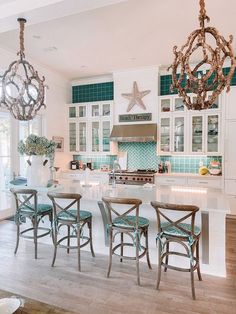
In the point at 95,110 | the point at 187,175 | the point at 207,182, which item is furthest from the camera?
the point at 95,110

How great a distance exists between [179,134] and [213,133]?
740 mm

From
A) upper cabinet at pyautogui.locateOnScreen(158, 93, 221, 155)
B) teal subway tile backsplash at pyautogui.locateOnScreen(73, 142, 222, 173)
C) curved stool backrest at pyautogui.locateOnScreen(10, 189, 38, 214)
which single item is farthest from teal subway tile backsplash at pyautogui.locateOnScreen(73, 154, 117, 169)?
curved stool backrest at pyautogui.locateOnScreen(10, 189, 38, 214)

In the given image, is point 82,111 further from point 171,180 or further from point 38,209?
point 38,209

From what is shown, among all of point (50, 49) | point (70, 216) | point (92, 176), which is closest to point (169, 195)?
point (70, 216)

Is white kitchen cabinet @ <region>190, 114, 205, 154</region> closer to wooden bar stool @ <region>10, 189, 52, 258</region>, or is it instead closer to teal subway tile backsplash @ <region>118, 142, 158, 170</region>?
teal subway tile backsplash @ <region>118, 142, 158, 170</region>

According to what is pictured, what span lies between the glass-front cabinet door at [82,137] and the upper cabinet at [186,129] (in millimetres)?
2076

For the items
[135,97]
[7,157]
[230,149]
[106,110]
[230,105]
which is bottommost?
[7,157]

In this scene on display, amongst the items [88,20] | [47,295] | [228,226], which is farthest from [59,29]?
[228,226]

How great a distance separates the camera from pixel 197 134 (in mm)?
5457

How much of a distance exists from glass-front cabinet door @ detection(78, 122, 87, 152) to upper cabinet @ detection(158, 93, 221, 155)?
6.81 feet

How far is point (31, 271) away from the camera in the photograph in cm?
295

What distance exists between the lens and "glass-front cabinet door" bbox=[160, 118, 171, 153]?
5.69m

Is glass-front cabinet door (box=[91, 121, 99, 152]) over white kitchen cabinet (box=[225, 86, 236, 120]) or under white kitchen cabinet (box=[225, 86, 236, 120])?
under

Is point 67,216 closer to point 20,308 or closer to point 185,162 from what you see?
point 20,308
